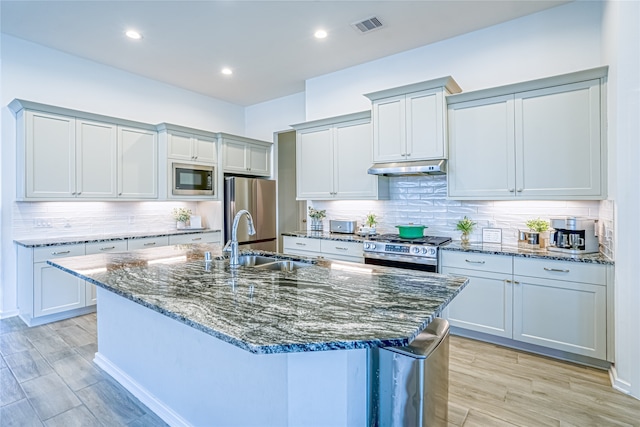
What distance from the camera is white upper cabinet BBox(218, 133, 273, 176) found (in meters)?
5.23

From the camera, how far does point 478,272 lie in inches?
119

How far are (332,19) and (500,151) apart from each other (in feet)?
6.76

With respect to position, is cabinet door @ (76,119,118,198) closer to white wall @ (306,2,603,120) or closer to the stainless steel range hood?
white wall @ (306,2,603,120)

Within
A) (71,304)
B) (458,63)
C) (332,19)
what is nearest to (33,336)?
(71,304)

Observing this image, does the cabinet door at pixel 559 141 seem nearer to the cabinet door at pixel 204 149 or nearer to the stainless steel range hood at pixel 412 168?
the stainless steel range hood at pixel 412 168

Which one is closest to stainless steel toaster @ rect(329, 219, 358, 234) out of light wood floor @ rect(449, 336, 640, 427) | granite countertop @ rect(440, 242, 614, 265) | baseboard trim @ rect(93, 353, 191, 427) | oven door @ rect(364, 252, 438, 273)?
oven door @ rect(364, 252, 438, 273)

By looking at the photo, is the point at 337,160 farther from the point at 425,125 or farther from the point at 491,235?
the point at 491,235

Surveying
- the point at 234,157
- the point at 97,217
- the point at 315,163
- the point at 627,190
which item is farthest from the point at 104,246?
the point at 627,190

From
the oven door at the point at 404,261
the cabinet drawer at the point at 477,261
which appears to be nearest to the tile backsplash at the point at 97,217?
the oven door at the point at 404,261

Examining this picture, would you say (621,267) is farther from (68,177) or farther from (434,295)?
(68,177)

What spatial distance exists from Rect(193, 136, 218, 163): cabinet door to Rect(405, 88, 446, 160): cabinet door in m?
3.06

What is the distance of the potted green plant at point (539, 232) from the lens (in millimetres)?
3102

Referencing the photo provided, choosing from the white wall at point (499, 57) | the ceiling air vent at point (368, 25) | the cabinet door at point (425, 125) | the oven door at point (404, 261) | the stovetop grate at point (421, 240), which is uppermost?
the ceiling air vent at point (368, 25)

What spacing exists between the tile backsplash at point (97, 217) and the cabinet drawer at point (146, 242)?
0.49 meters
